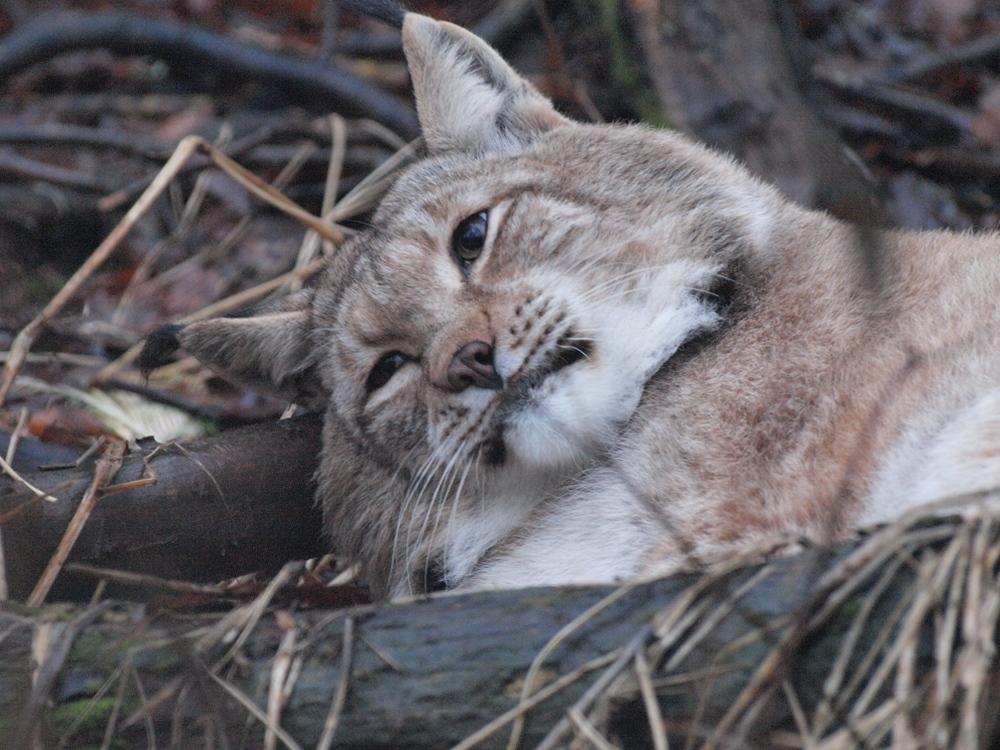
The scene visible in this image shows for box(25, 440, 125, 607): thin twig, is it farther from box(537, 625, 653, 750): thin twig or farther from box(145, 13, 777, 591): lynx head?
box(537, 625, 653, 750): thin twig

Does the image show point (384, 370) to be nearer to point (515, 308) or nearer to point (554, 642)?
point (515, 308)

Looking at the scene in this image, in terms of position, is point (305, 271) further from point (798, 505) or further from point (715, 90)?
point (798, 505)

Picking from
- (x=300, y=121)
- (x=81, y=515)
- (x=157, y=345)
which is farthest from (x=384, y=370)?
(x=300, y=121)

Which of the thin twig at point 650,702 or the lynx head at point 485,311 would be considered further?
the lynx head at point 485,311

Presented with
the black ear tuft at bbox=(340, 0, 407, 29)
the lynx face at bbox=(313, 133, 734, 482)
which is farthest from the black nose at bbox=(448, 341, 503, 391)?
the black ear tuft at bbox=(340, 0, 407, 29)

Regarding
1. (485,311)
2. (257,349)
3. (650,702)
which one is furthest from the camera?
(257,349)

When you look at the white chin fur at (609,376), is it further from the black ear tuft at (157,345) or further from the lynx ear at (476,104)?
the black ear tuft at (157,345)

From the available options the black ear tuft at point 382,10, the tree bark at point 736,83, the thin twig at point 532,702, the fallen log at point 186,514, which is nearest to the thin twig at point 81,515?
the fallen log at point 186,514
